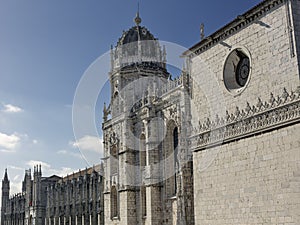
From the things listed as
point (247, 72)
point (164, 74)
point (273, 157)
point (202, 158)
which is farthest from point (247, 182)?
point (164, 74)

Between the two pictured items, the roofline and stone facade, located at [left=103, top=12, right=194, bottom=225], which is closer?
the roofline

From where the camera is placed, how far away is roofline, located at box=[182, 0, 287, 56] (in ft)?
48.9

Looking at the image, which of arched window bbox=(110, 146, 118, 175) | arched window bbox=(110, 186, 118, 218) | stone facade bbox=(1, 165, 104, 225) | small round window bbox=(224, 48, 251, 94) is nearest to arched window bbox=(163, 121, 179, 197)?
arched window bbox=(110, 146, 118, 175)

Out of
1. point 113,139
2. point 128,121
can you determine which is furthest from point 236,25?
point 113,139

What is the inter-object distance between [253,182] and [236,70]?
14.9 feet

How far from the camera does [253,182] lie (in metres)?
14.7

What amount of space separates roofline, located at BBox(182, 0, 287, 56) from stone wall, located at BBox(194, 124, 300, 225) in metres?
4.27

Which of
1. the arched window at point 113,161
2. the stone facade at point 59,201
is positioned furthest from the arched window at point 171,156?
the stone facade at point 59,201

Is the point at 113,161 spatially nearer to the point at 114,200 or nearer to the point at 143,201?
the point at 114,200

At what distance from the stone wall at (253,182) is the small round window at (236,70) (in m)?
2.28

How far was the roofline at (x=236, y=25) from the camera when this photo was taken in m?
14.9

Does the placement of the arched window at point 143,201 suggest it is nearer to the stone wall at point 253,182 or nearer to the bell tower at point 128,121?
the bell tower at point 128,121

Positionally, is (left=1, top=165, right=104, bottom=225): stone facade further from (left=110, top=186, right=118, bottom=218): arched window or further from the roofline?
the roofline

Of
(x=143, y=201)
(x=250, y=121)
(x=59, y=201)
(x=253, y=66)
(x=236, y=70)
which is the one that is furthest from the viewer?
(x=59, y=201)
